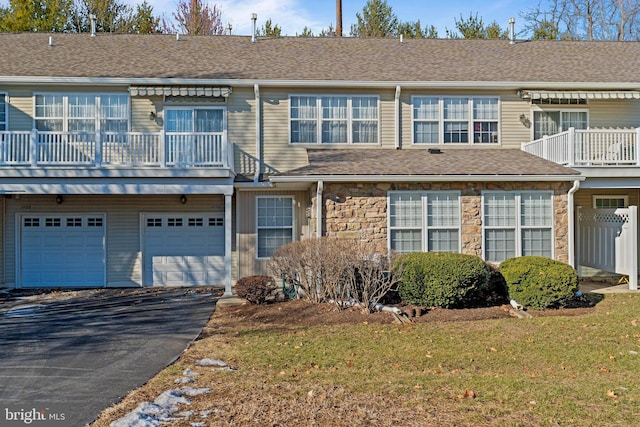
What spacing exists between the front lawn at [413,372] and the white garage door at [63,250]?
20.7 feet

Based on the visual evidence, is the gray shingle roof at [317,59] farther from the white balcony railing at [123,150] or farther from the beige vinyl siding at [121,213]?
the beige vinyl siding at [121,213]

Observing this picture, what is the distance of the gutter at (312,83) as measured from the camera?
44.4 ft

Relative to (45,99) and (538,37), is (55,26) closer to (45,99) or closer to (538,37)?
(45,99)

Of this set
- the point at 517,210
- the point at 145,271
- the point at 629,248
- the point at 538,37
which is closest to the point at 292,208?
the point at 145,271

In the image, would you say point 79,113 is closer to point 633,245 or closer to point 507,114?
point 507,114

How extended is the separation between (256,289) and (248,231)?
3.10 m

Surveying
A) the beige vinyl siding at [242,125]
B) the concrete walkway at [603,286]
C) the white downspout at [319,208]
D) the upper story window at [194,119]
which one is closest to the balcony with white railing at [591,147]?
the concrete walkway at [603,286]

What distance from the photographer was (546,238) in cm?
1245

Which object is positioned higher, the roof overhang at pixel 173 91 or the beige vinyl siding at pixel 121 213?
the roof overhang at pixel 173 91

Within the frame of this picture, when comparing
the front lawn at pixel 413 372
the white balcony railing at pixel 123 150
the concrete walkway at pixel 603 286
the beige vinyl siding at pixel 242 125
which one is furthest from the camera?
the beige vinyl siding at pixel 242 125

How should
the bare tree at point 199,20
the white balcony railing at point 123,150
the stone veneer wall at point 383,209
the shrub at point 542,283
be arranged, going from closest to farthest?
the shrub at point 542,283
the stone veneer wall at point 383,209
the white balcony railing at point 123,150
the bare tree at point 199,20

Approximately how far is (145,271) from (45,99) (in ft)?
17.1

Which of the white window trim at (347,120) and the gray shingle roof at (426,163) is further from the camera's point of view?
the white window trim at (347,120)

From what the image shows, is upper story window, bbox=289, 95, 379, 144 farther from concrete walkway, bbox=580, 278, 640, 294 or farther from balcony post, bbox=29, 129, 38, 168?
concrete walkway, bbox=580, 278, 640, 294
